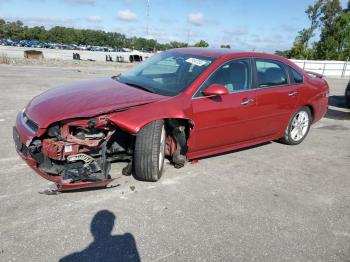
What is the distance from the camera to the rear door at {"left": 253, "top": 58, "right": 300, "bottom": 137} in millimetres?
5262

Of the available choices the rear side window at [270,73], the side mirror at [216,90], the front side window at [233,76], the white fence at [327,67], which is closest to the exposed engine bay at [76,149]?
the side mirror at [216,90]

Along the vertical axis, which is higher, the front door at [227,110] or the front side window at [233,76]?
the front side window at [233,76]

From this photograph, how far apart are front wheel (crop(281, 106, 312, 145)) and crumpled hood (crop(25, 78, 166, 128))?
2816mm

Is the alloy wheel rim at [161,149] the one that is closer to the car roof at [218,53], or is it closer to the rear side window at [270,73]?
the car roof at [218,53]

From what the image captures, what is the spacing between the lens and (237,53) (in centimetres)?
515

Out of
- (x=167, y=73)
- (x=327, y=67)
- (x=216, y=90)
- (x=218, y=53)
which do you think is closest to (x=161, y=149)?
(x=216, y=90)

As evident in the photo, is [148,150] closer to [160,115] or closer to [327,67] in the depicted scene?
[160,115]

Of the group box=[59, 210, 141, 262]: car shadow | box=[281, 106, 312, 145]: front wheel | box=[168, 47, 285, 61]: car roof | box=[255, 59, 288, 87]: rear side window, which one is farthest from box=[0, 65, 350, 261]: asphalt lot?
box=[168, 47, 285, 61]: car roof

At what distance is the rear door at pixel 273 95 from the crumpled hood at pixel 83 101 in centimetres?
175

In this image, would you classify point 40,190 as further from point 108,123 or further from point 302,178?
point 302,178

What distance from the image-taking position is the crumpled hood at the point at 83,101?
3781 millimetres

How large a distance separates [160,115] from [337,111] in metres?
8.31

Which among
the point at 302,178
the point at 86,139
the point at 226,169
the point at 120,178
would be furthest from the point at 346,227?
the point at 86,139

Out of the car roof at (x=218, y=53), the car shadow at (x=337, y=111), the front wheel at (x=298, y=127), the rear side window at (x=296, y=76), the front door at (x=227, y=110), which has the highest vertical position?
the car roof at (x=218, y=53)
